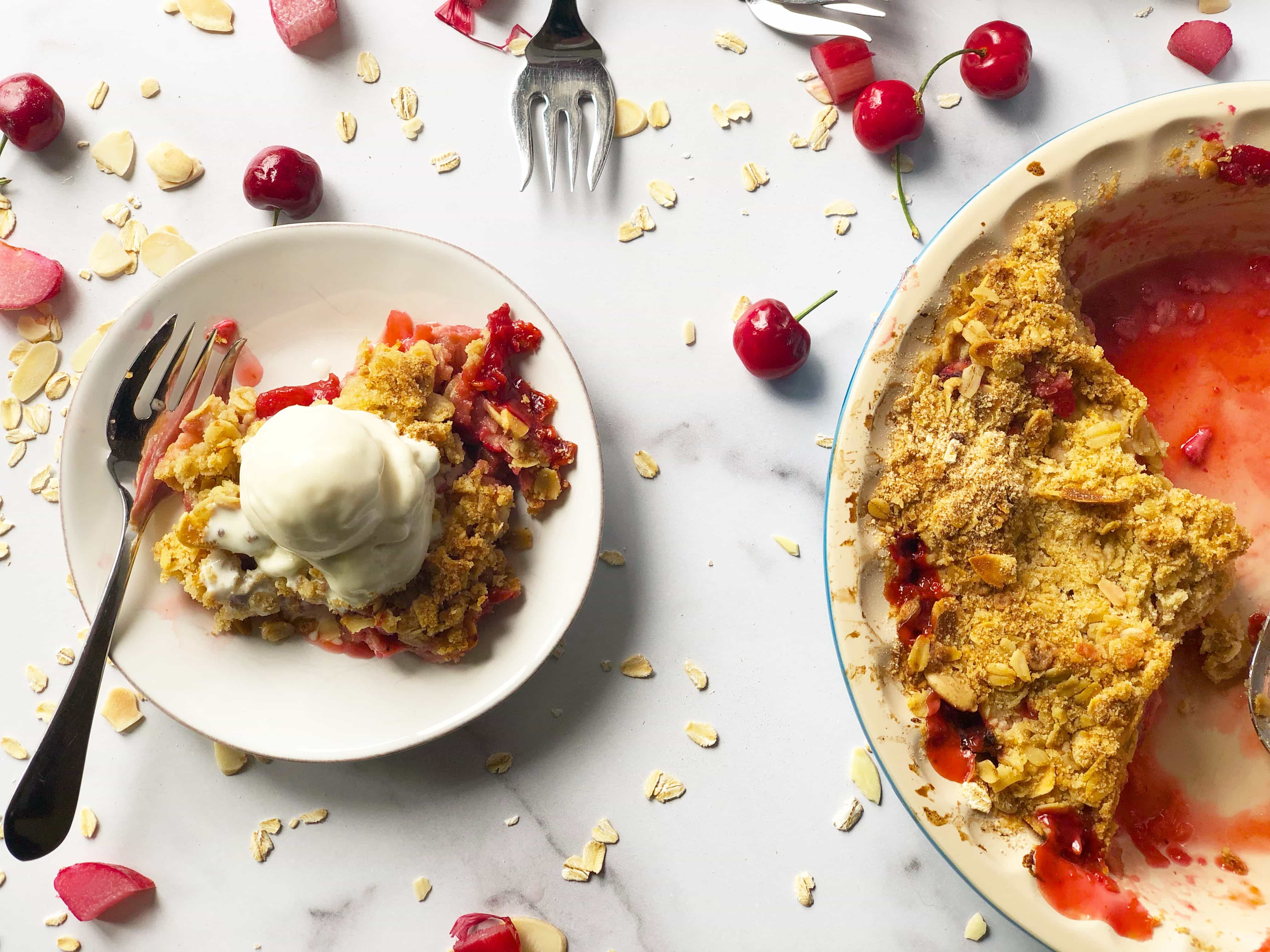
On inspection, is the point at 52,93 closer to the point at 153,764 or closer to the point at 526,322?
the point at 526,322

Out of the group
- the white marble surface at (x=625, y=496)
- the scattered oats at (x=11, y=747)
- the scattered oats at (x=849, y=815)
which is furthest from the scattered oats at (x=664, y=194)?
the scattered oats at (x=11, y=747)

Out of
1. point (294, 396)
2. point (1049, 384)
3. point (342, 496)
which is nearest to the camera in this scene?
point (342, 496)

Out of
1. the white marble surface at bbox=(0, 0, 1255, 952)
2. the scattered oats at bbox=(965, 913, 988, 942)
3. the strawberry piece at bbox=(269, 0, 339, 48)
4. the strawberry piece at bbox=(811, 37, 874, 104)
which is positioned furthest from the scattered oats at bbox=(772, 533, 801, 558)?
the strawberry piece at bbox=(269, 0, 339, 48)

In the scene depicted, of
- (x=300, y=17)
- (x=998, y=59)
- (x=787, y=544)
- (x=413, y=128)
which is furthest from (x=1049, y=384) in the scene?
(x=300, y=17)

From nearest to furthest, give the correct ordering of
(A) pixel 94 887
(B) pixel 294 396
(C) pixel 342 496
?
(C) pixel 342 496 < (B) pixel 294 396 < (A) pixel 94 887

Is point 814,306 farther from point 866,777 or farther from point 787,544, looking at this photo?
point 866,777

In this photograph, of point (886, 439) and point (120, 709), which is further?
point (120, 709)
